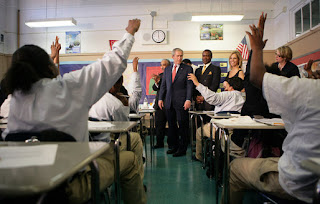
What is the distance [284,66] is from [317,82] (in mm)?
2588

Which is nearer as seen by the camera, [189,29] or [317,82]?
[317,82]

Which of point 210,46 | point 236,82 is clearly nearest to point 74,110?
point 236,82

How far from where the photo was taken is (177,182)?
2674mm

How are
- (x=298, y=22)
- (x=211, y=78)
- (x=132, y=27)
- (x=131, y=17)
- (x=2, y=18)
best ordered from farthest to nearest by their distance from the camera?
(x=2, y=18)
(x=131, y=17)
(x=298, y=22)
(x=211, y=78)
(x=132, y=27)

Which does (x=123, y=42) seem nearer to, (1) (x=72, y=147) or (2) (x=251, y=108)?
(1) (x=72, y=147)

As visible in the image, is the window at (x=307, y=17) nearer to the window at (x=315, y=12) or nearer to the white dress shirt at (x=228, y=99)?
the window at (x=315, y=12)

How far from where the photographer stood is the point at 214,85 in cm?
439

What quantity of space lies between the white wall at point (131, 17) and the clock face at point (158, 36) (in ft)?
0.46

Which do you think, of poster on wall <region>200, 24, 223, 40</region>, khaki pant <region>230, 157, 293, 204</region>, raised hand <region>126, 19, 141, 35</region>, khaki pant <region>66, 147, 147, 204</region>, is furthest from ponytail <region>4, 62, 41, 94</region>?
poster on wall <region>200, 24, 223, 40</region>

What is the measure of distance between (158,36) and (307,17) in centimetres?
363

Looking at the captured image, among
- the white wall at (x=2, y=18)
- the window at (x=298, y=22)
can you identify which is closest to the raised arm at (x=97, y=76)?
Result: the window at (x=298, y=22)

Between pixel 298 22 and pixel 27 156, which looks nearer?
pixel 27 156

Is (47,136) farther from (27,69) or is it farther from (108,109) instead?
(108,109)

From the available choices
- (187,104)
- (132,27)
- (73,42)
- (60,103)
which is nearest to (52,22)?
(73,42)
